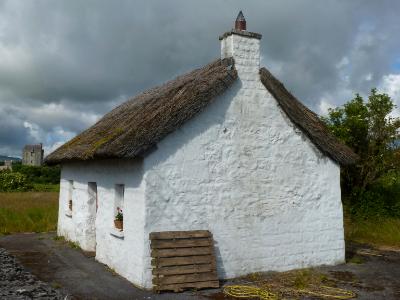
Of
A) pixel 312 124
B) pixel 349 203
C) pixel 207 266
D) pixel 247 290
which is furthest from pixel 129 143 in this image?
pixel 349 203

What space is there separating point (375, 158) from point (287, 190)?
770cm

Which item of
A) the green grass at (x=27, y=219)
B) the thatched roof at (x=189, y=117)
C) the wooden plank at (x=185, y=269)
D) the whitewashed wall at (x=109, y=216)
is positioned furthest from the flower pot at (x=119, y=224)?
the green grass at (x=27, y=219)

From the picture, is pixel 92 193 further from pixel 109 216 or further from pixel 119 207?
pixel 119 207

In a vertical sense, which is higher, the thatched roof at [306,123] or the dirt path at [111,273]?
the thatched roof at [306,123]

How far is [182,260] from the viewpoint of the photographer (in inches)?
328

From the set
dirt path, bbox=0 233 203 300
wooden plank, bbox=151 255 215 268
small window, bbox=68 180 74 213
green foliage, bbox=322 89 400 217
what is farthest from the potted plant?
green foliage, bbox=322 89 400 217

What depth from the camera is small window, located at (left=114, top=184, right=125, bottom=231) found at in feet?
32.1

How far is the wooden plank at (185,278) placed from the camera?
8.05 m

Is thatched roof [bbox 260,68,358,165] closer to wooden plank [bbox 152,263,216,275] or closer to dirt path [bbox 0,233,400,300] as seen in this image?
dirt path [bbox 0,233,400,300]

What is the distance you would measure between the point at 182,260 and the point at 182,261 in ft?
0.07

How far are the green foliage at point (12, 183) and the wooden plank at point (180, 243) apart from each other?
29153 millimetres

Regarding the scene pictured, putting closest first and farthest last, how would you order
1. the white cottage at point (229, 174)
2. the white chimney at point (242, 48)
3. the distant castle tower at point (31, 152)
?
the white cottage at point (229, 174)
the white chimney at point (242, 48)
the distant castle tower at point (31, 152)

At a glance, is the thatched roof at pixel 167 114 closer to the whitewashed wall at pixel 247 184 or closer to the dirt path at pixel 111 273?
the whitewashed wall at pixel 247 184

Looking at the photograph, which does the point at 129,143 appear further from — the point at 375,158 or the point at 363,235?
the point at 375,158
